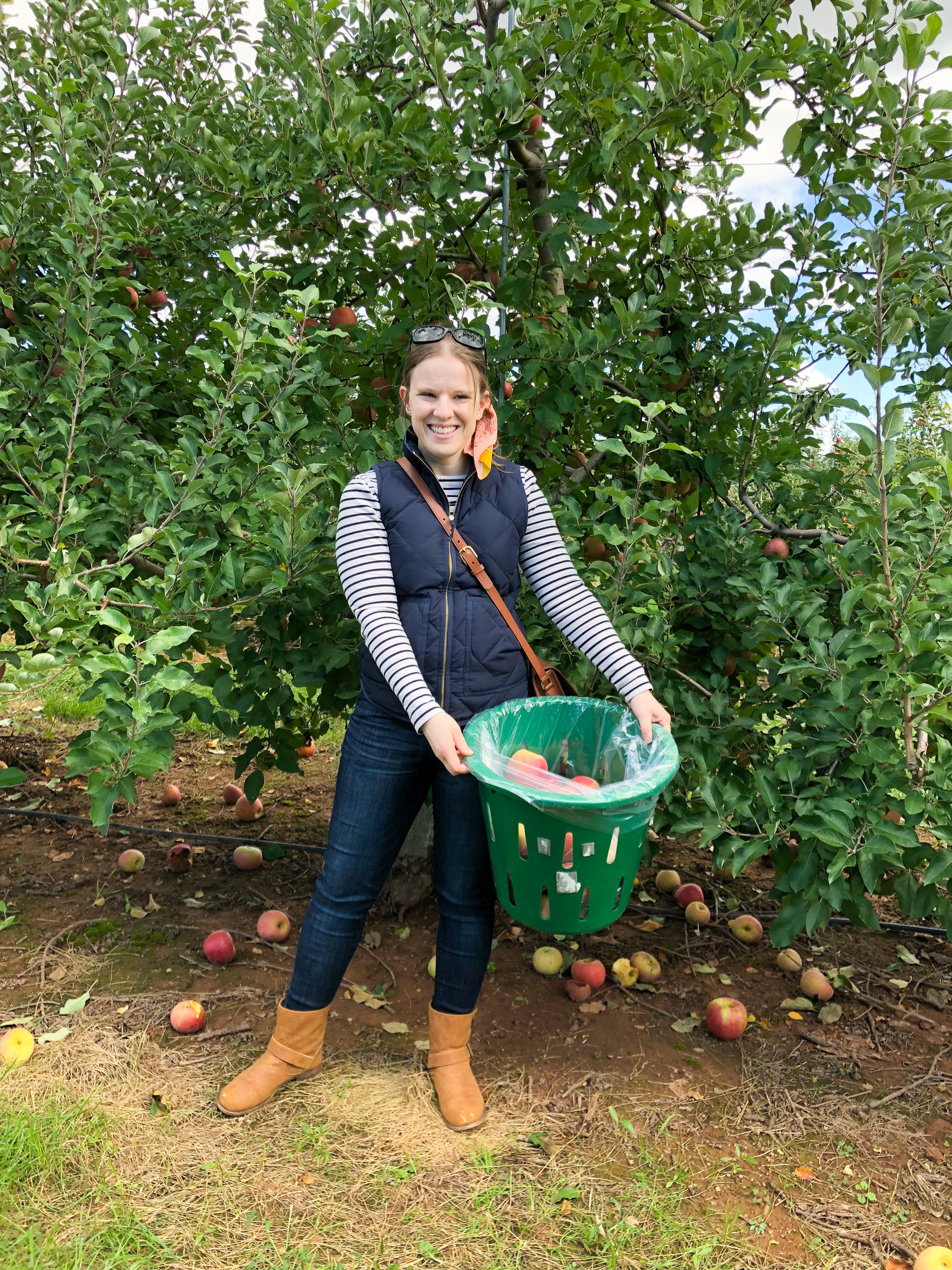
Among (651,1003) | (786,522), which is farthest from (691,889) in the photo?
(786,522)

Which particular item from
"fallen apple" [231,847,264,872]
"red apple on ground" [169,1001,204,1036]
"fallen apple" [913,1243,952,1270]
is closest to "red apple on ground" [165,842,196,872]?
"fallen apple" [231,847,264,872]

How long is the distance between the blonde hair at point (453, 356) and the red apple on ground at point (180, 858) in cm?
197

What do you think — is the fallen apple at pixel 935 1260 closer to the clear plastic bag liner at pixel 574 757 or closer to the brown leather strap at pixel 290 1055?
the clear plastic bag liner at pixel 574 757

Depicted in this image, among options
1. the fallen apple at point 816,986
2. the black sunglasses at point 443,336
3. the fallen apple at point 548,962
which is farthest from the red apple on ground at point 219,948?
the black sunglasses at point 443,336

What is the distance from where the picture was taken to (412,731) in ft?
6.23

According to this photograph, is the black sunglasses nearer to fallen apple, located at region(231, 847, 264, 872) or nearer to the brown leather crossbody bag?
the brown leather crossbody bag

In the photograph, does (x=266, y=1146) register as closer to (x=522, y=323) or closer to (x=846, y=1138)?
(x=846, y=1138)

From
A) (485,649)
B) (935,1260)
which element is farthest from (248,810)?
(935,1260)

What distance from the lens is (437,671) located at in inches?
71.9

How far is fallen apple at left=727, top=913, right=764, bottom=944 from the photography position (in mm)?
2840

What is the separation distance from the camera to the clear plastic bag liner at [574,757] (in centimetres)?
150

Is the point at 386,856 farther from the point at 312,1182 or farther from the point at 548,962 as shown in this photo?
the point at 548,962

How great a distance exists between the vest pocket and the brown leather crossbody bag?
0.05 feet

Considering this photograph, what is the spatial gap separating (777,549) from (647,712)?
969 mm
